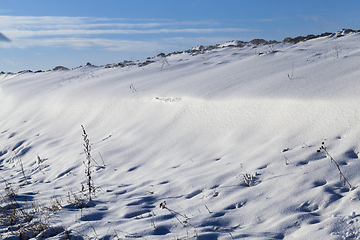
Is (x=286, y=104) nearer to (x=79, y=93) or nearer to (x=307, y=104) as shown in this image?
(x=307, y=104)

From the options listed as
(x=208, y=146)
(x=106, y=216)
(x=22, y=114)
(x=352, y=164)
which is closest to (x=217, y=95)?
(x=208, y=146)

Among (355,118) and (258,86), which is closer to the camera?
(355,118)

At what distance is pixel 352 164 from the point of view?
2.36 metres

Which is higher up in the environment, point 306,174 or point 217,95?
point 217,95

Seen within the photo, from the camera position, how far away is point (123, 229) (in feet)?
6.63

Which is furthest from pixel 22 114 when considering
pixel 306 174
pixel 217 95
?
pixel 306 174

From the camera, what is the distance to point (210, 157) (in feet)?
10.8

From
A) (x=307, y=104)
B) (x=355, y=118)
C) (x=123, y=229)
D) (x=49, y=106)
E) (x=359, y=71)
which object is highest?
(x=49, y=106)

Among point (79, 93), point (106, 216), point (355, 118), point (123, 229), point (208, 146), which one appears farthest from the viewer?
point (79, 93)

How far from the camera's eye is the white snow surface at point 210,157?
2.02 m

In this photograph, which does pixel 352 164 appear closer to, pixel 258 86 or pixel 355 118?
pixel 355 118

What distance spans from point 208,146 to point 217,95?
111 cm

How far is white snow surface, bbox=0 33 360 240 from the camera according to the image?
202cm

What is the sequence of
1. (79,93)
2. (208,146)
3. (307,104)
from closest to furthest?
1. (307,104)
2. (208,146)
3. (79,93)
